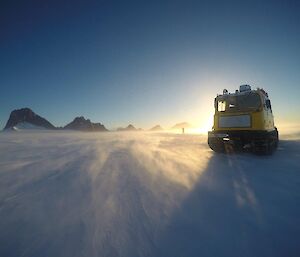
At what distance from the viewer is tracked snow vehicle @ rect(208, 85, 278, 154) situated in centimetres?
882

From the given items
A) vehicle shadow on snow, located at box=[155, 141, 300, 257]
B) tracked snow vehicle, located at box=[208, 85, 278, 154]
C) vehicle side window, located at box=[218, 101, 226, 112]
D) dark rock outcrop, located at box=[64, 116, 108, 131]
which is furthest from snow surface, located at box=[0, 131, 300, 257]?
dark rock outcrop, located at box=[64, 116, 108, 131]

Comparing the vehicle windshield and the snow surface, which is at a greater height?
the vehicle windshield

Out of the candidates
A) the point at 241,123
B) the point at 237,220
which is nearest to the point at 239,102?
the point at 241,123

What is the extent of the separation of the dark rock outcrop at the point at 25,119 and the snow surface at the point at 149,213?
179676mm

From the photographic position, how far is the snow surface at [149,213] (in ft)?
9.91

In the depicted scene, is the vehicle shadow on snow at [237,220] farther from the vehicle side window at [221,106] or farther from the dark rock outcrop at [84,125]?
the dark rock outcrop at [84,125]

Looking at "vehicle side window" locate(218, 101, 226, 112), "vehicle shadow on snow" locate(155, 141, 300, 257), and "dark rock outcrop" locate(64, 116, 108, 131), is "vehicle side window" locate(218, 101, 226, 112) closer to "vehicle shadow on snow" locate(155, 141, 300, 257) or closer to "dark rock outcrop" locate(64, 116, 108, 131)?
"vehicle shadow on snow" locate(155, 141, 300, 257)

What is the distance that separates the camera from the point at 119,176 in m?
5.89

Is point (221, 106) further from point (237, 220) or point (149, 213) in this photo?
point (149, 213)

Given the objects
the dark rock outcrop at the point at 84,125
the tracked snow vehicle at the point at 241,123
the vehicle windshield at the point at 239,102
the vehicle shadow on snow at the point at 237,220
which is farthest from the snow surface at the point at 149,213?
the dark rock outcrop at the point at 84,125

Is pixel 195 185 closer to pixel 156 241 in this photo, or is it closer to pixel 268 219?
pixel 268 219

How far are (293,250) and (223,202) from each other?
1.37 meters

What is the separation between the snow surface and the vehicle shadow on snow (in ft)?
0.04

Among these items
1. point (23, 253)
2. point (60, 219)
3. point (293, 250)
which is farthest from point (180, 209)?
point (23, 253)
